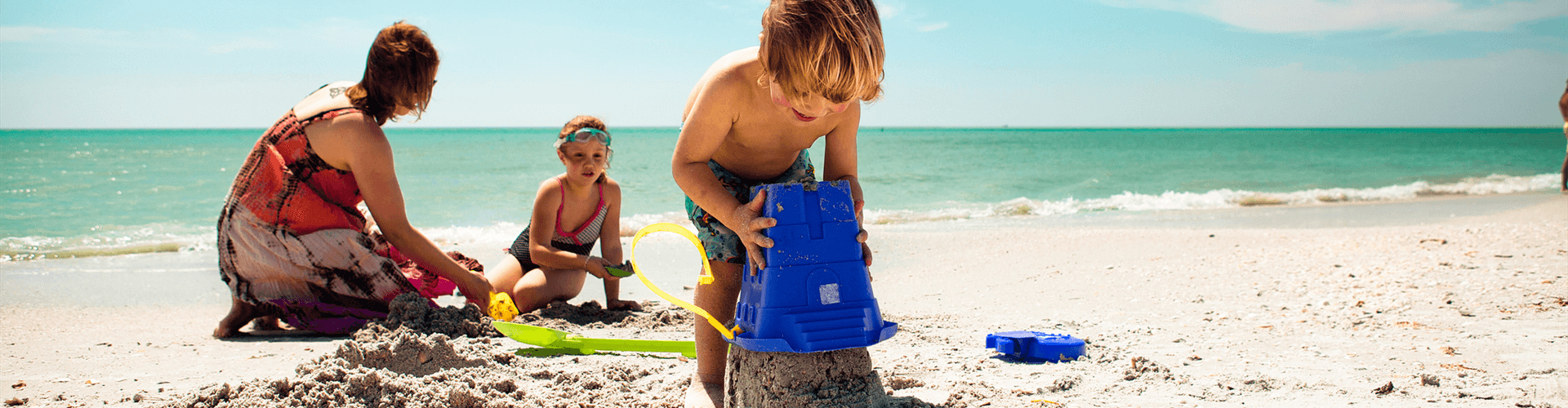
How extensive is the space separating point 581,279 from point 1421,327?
3234 mm

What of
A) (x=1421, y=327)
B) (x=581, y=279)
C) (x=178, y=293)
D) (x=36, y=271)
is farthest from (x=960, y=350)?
(x=36, y=271)

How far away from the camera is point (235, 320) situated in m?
3.11

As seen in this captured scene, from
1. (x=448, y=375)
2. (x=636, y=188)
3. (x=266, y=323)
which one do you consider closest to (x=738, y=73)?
(x=448, y=375)

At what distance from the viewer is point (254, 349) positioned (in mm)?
2891

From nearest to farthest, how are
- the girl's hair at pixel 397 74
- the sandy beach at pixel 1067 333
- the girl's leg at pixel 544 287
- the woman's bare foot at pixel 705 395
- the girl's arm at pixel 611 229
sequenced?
the woman's bare foot at pixel 705 395, the sandy beach at pixel 1067 333, the girl's hair at pixel 397 74, the girl's leg at pixel 544 287, the girl's arm at pixel 611 229

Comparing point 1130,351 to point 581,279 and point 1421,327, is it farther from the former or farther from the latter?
point 581,279

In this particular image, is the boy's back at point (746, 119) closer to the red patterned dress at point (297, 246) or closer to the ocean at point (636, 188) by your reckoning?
the red patterned dress at point (297, 246)

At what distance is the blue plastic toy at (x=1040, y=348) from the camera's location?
99.3 inches

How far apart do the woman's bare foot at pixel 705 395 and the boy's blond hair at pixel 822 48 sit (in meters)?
0.78

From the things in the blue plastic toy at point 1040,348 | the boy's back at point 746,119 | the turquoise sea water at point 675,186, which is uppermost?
the boy's back at point 746,119

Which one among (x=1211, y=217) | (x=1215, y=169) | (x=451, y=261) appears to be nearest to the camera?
(x=451, y=261)

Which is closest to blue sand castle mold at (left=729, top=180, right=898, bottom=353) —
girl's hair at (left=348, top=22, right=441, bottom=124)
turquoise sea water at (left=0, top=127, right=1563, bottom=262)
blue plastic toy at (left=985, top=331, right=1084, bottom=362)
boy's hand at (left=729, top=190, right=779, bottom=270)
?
boy's hand at (left=729, top=190, right=779, bottom=270)

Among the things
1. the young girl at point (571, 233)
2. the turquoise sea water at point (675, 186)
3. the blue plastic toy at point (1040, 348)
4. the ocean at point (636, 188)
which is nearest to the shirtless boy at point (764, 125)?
the blue plastic toy at point (1040, 348)

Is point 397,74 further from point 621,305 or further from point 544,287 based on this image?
point 621,305
